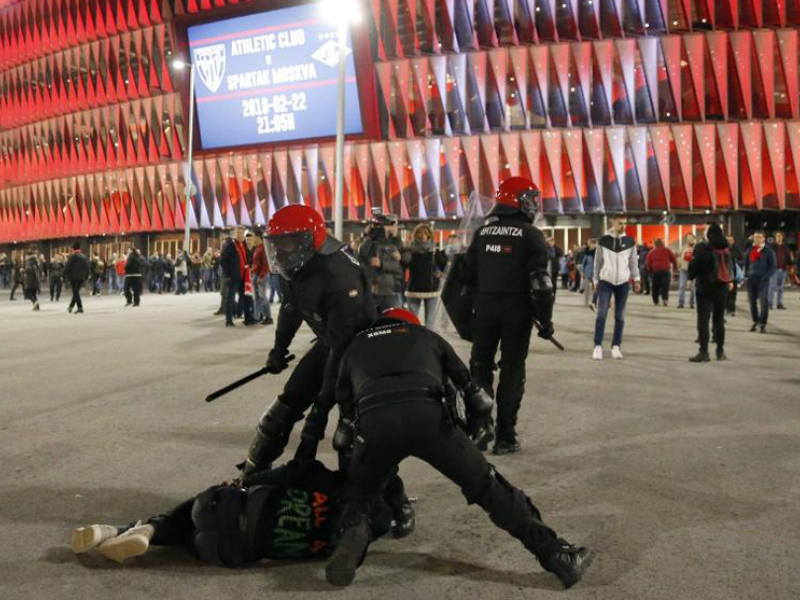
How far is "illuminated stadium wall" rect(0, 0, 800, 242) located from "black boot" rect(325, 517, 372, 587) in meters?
37.2

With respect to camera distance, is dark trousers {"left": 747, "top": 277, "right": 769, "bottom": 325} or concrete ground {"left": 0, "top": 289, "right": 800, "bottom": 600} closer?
concrete ground {"left": 0, "top": 289, "right": 800, "bottom": 600}

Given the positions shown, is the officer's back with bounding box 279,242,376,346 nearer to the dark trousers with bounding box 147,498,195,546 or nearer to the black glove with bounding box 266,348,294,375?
the black glove with bounding box 266,348,294,375

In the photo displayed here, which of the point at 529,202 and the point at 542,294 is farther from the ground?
the point at 529,202

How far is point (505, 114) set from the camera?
4056 centimetres

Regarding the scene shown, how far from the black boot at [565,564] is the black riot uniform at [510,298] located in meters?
2.27

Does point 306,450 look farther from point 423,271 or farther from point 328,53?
point 328,53

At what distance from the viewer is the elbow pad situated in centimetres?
539

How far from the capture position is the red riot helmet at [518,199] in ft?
18.4

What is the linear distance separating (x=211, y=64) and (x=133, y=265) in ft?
88.8

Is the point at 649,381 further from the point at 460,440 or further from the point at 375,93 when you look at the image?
the point at 375,93

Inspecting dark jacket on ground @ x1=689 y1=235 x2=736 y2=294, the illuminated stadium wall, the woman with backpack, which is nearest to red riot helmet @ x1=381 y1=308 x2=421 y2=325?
dark jacket on ground @ x1=689 y1=235 x2=736 y2=294

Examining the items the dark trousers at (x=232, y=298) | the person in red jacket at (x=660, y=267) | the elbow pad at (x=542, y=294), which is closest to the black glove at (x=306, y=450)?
the elbow pad at (x=542, y=294)

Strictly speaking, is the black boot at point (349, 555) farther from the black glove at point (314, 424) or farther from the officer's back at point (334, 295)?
the officer's back at point (334, 295)

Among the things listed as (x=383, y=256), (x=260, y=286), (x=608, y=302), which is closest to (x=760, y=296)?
(x=608, y=302)
